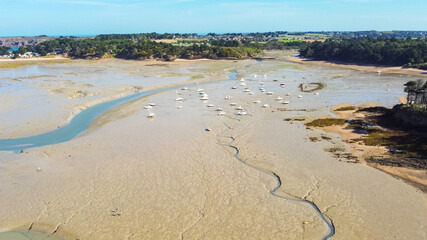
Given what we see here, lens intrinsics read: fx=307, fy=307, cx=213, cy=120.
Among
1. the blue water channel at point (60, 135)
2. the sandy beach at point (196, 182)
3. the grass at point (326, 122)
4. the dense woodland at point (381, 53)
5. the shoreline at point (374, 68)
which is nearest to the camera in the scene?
the sandy beach at point (196, 182)

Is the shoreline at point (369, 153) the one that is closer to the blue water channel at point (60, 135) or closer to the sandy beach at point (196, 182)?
the sandy beach at point (196, 182)

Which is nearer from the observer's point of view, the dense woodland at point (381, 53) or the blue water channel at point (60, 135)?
the blue water channel at point (60, 135)

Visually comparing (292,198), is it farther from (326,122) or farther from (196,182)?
(326,122)

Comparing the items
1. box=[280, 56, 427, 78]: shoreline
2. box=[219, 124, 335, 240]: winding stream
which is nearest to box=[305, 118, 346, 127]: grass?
box=[219, 124, 335, 240]: winding stream

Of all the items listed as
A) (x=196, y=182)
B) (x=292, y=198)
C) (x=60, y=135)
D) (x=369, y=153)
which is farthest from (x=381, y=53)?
(x=60, y=135)

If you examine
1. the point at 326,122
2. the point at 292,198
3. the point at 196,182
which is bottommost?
the point at 292,198

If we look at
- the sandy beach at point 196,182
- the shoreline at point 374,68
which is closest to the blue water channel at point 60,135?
the sandy beach at point 196,182
